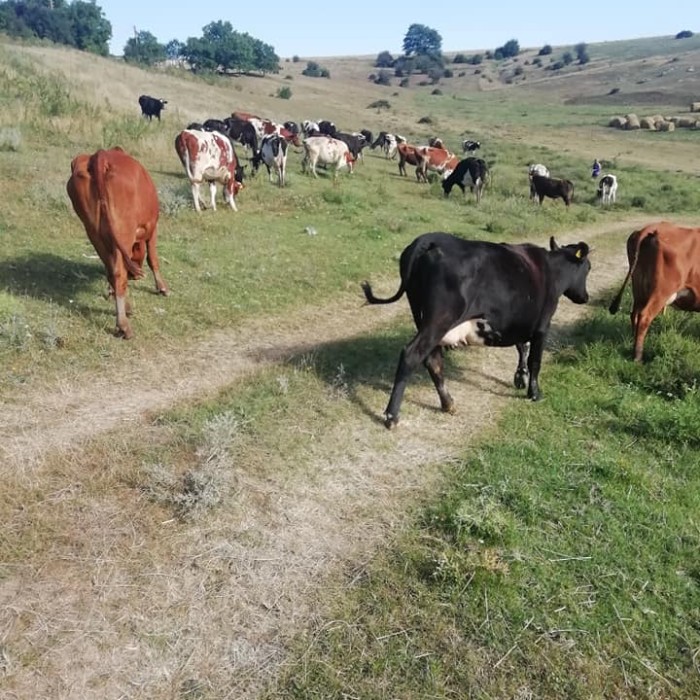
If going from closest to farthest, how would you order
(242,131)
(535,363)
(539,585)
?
(539,585), (535,363), (242,131)

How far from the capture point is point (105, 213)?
6.45 meters

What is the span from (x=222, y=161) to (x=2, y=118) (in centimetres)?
796

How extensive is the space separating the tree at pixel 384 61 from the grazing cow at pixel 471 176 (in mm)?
112763

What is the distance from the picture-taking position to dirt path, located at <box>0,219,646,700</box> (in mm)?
3086

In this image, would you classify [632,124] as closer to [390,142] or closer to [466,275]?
[390,142]

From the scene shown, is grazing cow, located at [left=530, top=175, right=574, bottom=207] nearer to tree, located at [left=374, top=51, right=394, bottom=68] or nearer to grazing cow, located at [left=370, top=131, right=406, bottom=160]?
grazing cow, located at [left=370, top=131, right=406, bottom=160]

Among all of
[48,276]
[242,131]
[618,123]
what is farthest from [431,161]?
[618,123]

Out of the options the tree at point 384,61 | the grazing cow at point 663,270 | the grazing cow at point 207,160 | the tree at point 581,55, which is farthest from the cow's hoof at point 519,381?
the tree at point 384,61

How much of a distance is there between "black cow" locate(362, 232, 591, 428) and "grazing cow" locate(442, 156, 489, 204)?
43.8 ft

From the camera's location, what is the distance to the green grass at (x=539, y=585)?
3.09 metres

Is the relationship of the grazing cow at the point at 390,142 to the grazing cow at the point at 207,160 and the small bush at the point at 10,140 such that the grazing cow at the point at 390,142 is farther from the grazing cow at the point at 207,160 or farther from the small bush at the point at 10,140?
the small bush at the point at 10,140

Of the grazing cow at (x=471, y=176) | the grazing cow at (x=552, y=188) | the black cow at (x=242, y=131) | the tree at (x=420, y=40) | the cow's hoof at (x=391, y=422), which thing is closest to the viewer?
the cow's hoof at (x=391, y=422)

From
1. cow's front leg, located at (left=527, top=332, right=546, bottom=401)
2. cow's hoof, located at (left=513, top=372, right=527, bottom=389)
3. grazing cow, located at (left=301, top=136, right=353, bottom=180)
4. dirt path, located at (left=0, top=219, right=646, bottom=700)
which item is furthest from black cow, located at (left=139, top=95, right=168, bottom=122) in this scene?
cow's front leg, located at (left=527, top=332, right=546, bottom=401)

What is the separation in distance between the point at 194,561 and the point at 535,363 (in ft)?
12.0
